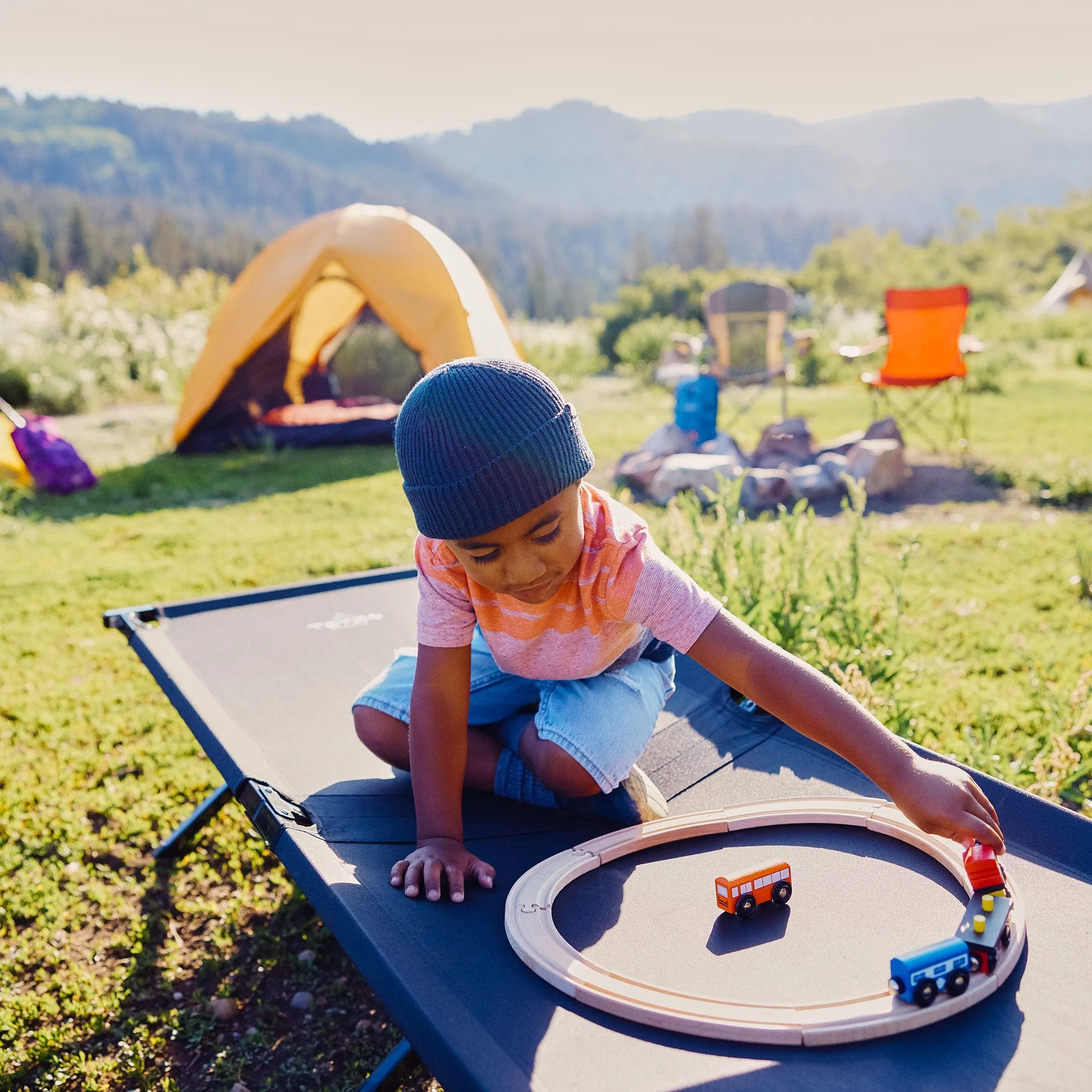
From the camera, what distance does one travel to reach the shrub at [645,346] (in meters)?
10.9

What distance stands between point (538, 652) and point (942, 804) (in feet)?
2.26

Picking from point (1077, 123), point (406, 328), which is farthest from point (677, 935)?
point (1077, 123)

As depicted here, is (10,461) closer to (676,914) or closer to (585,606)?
(585,606)

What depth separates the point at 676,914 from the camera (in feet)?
4.53

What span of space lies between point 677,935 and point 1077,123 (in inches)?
8077

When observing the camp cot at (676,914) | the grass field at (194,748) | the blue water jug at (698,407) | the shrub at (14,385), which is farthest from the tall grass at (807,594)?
the shrub at (14,385)

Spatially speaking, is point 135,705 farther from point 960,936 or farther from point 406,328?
point 406,328

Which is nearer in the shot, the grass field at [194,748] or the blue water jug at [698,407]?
the grass field at [194,748]

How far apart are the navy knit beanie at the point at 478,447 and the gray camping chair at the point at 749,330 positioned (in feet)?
17.8

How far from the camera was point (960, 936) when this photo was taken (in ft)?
3.97

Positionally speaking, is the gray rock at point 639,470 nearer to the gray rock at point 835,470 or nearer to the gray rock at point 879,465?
the gray rock at point 835,470

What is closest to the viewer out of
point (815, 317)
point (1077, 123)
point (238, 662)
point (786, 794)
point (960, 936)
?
point (960, 936)

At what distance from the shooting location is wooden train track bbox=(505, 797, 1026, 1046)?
110 cm

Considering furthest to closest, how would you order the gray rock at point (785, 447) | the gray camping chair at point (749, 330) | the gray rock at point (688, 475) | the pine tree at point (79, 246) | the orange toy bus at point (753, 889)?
1. the pine tree at point (79, 246)
2. the gray camping chair at point (749, 330)
3. the gray rock at point (785, 447)
4. the gray rock at point (688, 475)
5. the orange toy bus at point (753, 889)
